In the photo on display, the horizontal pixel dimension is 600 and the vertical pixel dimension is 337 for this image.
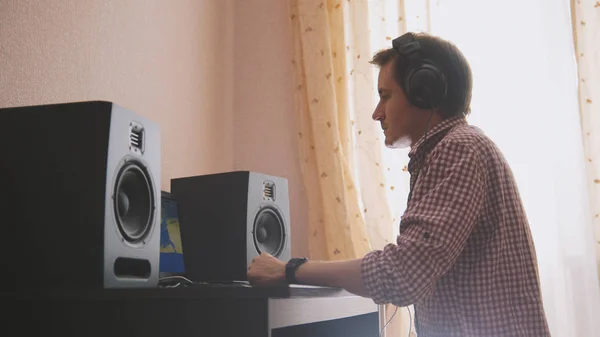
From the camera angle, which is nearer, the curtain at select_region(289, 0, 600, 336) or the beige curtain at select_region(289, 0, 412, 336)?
the curtain at select_region(289, 0, 600, 336)

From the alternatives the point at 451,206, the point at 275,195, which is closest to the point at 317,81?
the point at 275,195

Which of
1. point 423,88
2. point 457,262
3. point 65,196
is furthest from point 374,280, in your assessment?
point 65,196

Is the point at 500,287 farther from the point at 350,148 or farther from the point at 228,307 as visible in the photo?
the point at 350,148

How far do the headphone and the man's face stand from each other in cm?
3

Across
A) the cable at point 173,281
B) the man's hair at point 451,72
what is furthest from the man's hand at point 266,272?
the man's hair at point 451,72

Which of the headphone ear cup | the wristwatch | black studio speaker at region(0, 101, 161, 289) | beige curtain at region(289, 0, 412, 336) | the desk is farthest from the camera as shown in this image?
beige curtain at region(289, 0, 412, 336)

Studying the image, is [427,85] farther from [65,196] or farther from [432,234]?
[65,196]

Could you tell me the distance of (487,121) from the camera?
2508 millimetres

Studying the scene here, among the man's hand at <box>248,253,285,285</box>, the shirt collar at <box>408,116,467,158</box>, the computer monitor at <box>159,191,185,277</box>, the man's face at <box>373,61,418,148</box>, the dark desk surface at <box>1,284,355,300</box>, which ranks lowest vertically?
the dark desk surface at <box>1,284,355,300</box>

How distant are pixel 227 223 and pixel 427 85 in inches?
28.2

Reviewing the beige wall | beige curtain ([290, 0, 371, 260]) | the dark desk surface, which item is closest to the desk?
the dark desk surface

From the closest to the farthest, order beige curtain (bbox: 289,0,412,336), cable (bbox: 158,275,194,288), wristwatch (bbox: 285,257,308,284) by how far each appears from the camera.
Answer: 1. wristwatch (bbox: 285,257,308,284)
2. cable (bbox: 158,275,194,288)
3. beige curtain (bbox: 289,0,412,336)

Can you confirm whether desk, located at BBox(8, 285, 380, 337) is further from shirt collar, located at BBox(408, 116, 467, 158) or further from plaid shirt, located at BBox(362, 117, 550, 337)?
shirt collar, located at BBox(408, 116, 467, 158)

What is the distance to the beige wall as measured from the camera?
1602 mm
